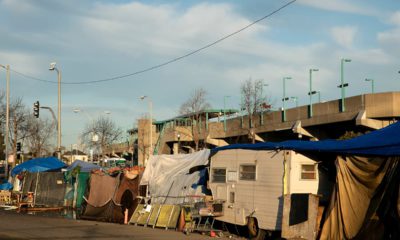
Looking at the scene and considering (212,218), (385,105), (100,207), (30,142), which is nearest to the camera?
(212,218)

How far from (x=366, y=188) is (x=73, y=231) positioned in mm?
9729

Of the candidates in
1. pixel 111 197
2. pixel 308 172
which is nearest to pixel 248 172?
pixel 308 172

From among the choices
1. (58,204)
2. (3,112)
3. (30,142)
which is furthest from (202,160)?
(30,142)

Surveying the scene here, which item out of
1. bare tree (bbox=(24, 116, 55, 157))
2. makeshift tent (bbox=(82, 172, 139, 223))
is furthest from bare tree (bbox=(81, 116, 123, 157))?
makeshift tent (bbox=(82, 172, 139, 223))

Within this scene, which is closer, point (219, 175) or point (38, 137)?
point (219, 175)

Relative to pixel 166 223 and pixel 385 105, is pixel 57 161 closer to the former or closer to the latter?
pixel 166 223

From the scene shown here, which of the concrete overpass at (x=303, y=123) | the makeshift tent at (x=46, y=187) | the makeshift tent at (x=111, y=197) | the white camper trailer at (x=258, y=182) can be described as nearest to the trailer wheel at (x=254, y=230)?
the white camper trailer at (x=258, y=182)

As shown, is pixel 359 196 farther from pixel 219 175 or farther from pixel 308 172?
pixel 219 175

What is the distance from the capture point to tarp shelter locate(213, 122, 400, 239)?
13.5 m

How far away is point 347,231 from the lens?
14.4 m

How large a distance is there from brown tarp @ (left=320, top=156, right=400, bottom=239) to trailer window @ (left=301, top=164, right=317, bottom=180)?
129 cm

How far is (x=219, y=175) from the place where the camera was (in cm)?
1936

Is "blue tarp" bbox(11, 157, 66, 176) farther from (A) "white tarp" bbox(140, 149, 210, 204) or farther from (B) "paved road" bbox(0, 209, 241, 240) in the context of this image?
(A) "white tarp" bbox(140, 149, 210, 204)

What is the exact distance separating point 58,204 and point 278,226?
17.1 metres
